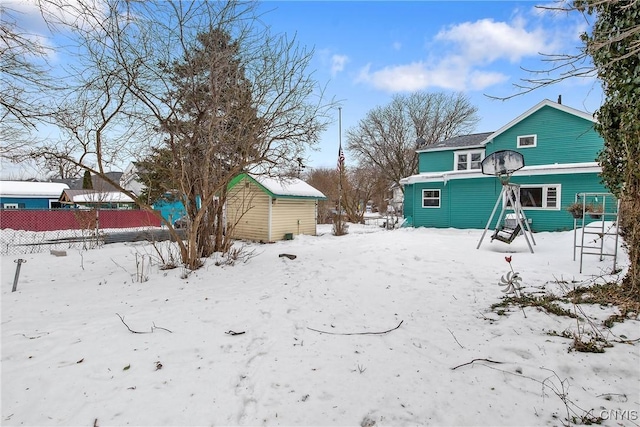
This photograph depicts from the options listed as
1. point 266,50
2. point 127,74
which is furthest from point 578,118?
point 127,74

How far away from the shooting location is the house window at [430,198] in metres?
15.4

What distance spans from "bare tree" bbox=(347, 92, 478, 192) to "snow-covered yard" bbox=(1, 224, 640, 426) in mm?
24871

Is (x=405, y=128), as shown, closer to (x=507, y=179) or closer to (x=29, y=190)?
(x=507, y=179)

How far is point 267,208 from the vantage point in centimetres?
1246

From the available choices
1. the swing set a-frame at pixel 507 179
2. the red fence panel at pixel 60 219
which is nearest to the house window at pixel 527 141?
the swing set a-frame at pixel 507 179

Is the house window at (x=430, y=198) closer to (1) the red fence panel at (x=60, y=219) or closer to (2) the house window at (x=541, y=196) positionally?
(2) the house window at (x=541, y=196)

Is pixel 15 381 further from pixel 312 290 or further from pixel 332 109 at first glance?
pixel 332 109

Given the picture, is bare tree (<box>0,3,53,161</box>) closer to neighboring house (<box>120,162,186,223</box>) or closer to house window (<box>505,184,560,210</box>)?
neighboring house (<box>120,162,186,223</box>)

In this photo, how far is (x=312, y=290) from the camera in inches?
197

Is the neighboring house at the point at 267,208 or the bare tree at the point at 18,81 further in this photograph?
the neighboring house at the point at 267,208

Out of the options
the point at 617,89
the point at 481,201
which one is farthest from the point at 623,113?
the point at 481,201

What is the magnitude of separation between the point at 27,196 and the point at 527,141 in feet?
105

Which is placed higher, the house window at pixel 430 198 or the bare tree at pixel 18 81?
the bare tree at pixel 18 81

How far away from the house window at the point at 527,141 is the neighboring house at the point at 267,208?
9.93m
